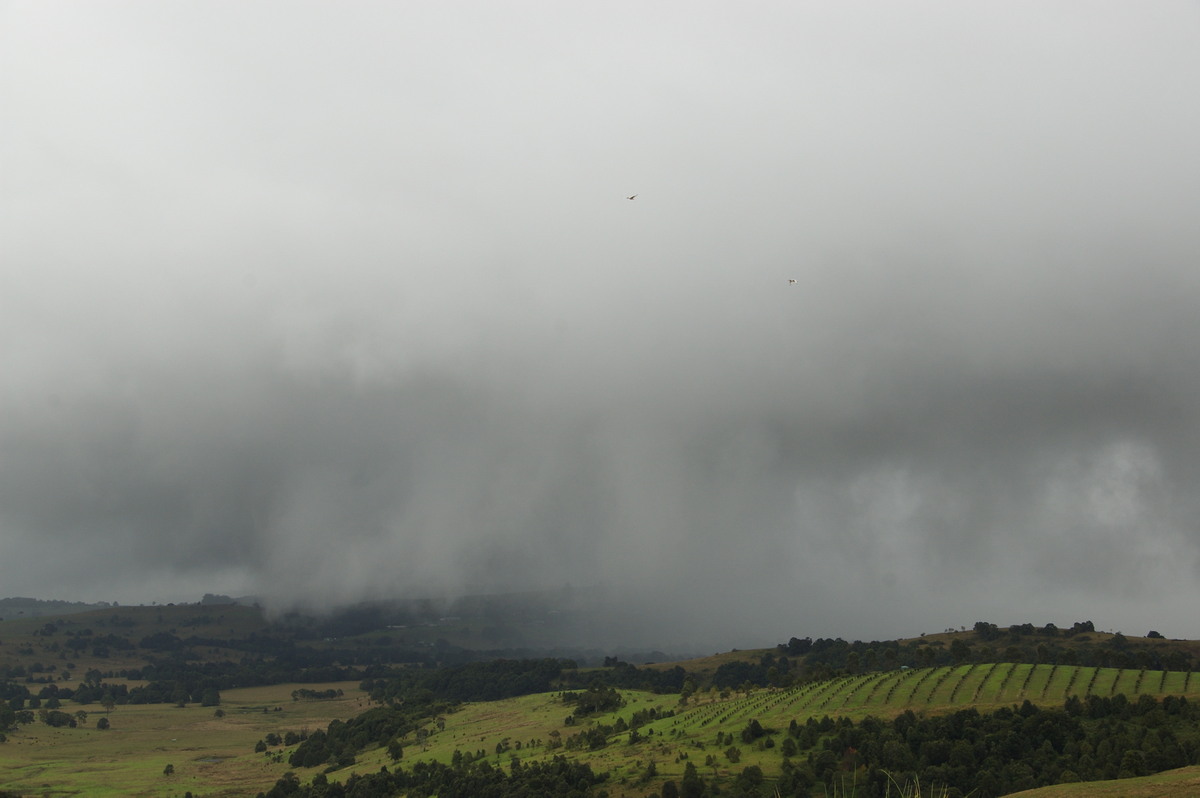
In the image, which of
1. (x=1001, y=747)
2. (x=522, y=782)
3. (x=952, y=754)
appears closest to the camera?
(x=952, y=754)

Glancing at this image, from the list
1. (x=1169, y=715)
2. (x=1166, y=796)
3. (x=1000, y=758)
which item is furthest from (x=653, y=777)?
(x=1166, y=796)

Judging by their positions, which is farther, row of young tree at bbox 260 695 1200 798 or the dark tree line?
the dark tree line

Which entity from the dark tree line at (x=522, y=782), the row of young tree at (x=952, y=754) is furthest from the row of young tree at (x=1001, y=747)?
the dark tree line at (x=522, y=782)

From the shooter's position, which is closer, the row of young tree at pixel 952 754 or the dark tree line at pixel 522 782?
the row of young tree at pixel 952 754

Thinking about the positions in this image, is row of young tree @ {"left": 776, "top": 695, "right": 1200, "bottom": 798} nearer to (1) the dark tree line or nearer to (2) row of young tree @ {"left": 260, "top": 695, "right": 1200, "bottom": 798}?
(2) row of young tree @ {"left": 260, "top": 695, "right": 1200, "bottom": 798}

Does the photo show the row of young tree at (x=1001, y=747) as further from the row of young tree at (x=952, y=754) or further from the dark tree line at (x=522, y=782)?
the dark tree line at (x=522, y=782)

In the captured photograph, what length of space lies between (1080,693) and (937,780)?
3140 inches

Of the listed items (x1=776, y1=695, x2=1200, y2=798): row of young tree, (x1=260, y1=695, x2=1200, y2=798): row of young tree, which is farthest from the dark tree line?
(x1=776, y1=695, x2=1200, y2=798): row of young tree

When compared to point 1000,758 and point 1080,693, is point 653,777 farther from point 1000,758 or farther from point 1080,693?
point 1080,693

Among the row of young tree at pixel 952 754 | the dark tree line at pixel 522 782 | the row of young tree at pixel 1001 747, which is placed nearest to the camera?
the row of young tree at pixel 1001 747

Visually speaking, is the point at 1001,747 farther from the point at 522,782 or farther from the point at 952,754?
the point at 522,782

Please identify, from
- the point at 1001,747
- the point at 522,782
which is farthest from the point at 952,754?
the point at 522,782

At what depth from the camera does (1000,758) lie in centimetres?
14438

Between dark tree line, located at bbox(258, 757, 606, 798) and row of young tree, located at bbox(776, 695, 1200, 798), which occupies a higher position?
row of young tree, located at bbox(776, 695, 1200, 798)
